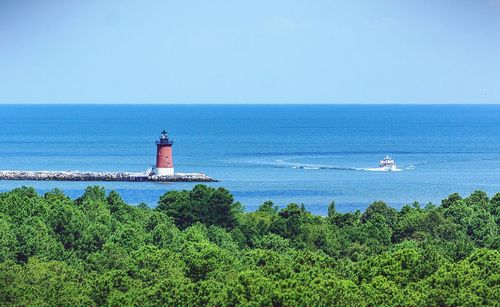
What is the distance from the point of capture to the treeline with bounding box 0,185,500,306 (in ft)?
103

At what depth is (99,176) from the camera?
105 meters

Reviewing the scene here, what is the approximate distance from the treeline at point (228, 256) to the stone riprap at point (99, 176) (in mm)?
46047

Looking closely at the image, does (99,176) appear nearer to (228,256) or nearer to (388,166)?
(388,166)

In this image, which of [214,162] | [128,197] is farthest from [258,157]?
[128,197]

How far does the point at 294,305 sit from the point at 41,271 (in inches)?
347

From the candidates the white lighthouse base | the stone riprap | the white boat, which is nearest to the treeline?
the stone riprap

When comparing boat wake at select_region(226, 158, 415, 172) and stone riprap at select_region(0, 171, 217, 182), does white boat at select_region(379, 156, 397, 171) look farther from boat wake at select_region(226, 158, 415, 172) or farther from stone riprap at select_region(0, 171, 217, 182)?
stone riprap at select_region(0, 171, 217, 182)

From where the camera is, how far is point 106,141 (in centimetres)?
16838

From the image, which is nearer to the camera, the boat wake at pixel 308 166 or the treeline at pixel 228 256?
the treeline at pixel 228 256

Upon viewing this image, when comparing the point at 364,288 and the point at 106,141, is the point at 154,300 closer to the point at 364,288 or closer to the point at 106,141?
the point at 364,288

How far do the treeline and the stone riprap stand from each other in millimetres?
46047

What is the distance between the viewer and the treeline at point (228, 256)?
31.5m

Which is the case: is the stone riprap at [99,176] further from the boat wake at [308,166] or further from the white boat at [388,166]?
the white boat at [388,166]

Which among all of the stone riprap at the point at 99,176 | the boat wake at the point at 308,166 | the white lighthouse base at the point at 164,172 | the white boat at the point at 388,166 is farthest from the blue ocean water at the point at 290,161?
the white lighthouse base at the point at 164,172
